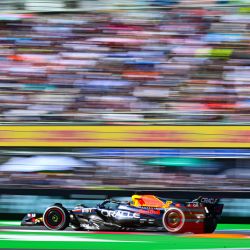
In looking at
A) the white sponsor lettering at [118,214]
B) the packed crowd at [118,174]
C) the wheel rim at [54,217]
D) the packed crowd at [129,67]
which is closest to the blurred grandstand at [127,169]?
the packed crowd at [118,174]

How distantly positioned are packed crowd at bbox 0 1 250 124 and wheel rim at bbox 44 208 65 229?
3211mm

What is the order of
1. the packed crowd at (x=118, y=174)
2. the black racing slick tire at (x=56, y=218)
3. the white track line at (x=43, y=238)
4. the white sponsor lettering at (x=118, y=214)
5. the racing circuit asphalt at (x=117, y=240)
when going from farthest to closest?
the packed crowd at (x=118, y=174) < the black racing slick tire at (x=56, y=218) < the white sponsor lettering at (x=118, y=214) < the white track line at (x=43, y=238) < the racing circuit asphalt at (x=117, y=240)

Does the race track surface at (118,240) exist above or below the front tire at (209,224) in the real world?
below

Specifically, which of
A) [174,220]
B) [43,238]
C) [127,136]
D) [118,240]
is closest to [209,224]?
[174,220]

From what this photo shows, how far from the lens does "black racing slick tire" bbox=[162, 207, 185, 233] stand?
8.82 m

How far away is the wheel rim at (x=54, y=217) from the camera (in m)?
9.23

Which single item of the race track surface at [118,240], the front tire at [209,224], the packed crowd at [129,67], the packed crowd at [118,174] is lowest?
the race track surface at [118,240]

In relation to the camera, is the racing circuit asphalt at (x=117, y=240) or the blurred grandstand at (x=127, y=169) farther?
the blurred grandstand at (x=127, y=169)

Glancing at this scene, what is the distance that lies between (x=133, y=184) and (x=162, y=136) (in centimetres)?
110

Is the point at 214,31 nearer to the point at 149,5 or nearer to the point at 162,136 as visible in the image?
the point at 149,5

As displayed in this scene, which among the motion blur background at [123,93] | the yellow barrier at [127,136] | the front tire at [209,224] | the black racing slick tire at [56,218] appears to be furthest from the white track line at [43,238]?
the yellow barrier at [127,136]

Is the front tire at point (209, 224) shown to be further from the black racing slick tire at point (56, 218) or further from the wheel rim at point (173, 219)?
the black racing slick tire at point (56, 218)

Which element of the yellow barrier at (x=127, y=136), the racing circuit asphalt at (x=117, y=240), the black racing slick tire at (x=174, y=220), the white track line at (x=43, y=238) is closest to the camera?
the racing circuit asphalt at (x=117, y=240)

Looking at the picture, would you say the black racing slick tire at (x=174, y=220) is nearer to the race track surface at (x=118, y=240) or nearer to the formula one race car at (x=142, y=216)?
the formula one race car at (x=142, y=216)
